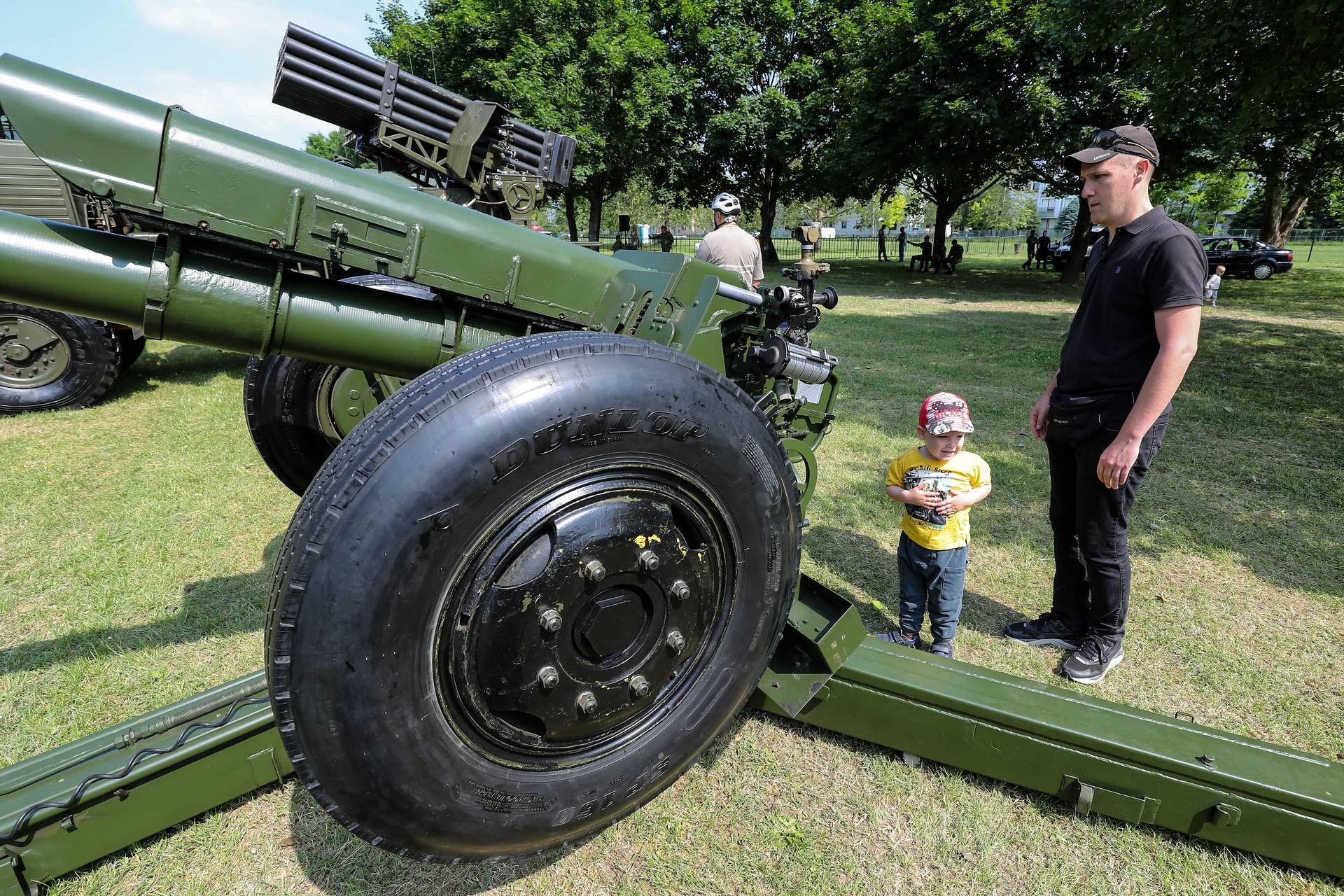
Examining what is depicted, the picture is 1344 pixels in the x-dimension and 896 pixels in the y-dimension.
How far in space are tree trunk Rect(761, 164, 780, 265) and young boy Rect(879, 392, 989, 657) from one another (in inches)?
1014

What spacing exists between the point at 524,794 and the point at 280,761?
46.0 inches

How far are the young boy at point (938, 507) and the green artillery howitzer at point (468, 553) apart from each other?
2.65 feet

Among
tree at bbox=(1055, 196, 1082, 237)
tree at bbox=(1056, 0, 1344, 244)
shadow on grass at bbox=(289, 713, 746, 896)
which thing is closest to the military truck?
shadow on grass at bbox=(289, 713, 746, 896)

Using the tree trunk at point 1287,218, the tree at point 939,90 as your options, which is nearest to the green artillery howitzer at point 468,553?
the tree at point 939,90

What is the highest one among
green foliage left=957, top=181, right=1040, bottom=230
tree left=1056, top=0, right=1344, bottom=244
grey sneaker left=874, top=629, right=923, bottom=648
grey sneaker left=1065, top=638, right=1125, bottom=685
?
green foliage left=957, top=181, right=1040, bottom=230

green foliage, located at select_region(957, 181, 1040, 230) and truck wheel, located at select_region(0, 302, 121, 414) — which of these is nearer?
truck wheel, located at select_region(0, 302, 121, 414)

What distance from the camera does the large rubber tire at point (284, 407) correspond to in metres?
3.24

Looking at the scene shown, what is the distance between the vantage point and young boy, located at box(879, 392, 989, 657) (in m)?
2.86

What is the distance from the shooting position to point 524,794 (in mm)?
1483

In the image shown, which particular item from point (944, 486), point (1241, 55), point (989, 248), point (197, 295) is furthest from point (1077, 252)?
point (989, 248)

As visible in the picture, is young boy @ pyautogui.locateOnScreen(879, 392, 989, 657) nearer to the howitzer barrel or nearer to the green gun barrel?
the green gun barrel

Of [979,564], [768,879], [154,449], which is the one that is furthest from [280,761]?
[154,449]

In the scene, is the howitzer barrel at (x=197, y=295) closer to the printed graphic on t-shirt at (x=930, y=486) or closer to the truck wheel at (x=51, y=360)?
the printed graphic on t-shirt at (x=930, y=486)

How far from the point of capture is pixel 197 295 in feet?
5.21
